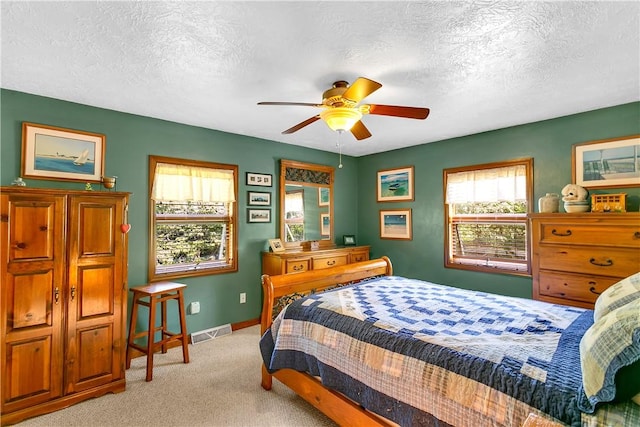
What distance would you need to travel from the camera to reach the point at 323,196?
5094 millimetres

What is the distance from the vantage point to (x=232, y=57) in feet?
6.82

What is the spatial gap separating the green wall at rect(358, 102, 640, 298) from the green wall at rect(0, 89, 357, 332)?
1.36 metres

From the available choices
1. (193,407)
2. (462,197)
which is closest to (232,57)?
(193,407)

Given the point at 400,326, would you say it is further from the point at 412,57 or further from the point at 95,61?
the point at 95,61

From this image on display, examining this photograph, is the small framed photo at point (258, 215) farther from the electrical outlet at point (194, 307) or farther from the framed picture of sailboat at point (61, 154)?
the framed picture of sailboat at point (61, 154)

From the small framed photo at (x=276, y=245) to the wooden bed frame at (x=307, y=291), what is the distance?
139 centimetres

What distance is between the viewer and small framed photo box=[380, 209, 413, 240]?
4.77m

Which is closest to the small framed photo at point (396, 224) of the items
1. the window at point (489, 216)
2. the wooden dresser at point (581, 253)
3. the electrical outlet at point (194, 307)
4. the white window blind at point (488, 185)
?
the window at point (489, 216)

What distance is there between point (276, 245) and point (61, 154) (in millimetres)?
2483

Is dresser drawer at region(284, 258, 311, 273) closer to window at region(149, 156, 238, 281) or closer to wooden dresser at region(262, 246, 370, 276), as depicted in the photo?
wooden dresser at region(262, 246, 370, 276)

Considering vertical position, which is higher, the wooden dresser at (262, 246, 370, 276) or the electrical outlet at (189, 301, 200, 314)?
the wooden dresser at (262, 246, 370, 276)

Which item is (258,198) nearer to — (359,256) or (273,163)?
(273,163)

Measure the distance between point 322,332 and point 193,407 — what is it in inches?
48.1

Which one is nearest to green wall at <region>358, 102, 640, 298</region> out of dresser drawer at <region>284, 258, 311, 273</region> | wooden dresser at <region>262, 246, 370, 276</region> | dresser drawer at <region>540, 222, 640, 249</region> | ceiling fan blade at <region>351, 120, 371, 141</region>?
dresser drawer at <region>540, 222, 640, 249</region>
